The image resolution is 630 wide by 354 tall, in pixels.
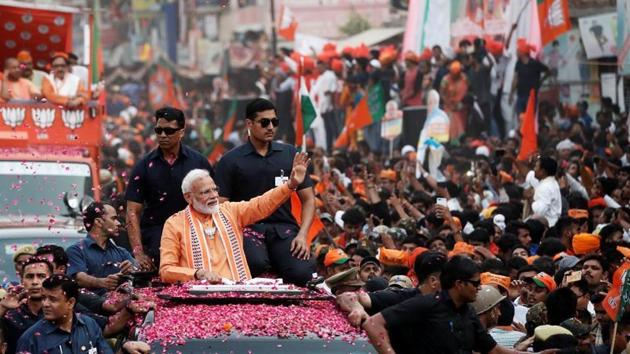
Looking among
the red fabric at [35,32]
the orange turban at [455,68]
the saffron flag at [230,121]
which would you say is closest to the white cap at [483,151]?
the orange turban at [455,68]

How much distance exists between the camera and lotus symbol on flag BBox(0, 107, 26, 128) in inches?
830

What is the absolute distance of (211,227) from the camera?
1153 centimetres

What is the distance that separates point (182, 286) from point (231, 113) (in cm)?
2848

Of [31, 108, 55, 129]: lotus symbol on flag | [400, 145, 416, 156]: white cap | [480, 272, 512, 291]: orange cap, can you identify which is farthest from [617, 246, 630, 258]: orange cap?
[400, 145, 416, 156]: white cap

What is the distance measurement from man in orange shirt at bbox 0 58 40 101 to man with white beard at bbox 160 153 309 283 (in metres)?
10.5

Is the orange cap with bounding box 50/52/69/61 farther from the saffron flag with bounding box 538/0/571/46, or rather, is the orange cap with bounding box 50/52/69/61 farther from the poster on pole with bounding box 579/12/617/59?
the poster on pole with bounding box 579/12/617/59

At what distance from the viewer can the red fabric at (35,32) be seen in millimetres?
24141

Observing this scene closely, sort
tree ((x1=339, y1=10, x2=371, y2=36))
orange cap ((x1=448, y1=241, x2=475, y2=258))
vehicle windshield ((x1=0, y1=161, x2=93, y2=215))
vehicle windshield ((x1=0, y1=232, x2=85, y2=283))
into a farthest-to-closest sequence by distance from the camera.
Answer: tree ((x1=339, y1=10, x2=371, y2=36))
vehicle windshield ((x1=0, y1=161, x2=93, y2=215))
vehicle windshield ((x1=0, y1=232, x2=85, y2=283))
orange cap ((x1=448, y1=241, x2=475, y2=258))

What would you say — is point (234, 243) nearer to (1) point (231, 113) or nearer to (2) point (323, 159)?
(2) point (323, 159)

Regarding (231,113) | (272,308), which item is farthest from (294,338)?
(231,113)

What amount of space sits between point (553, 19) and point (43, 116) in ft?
24.5

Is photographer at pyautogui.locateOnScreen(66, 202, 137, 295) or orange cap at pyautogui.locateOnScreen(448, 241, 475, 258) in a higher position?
photographer at pyautogui.locateOnScreen(66, 202, 137, 295)

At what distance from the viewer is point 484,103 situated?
93.1 ft

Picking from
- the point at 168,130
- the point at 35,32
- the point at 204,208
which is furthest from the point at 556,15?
the point at 204,208
